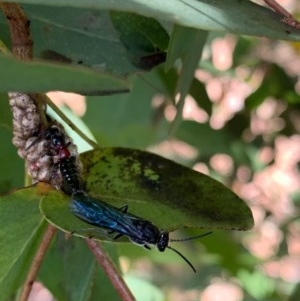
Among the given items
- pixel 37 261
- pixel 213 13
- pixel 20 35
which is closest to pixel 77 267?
pixel 37 261

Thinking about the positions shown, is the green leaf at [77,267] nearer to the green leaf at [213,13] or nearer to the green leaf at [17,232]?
the green leaf at [17,232]

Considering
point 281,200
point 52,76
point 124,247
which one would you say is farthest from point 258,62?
point 52,76

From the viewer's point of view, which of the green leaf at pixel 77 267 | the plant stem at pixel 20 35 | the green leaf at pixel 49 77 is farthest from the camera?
the green leaf at pixel 77 267

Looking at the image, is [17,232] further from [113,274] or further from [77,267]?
[77,267]

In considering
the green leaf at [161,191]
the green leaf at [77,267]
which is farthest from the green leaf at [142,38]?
the green leaf at [77,267]

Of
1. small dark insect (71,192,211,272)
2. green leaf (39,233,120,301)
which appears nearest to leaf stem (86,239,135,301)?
small dark insect (71,192,211,272)
